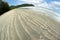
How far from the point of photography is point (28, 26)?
2.04 m

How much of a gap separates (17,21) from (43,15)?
280 millimetres

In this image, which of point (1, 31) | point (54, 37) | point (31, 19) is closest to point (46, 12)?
point (31, 19)

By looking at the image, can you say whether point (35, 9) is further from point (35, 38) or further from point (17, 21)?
point (35, 38)

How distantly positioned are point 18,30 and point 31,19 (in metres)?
0.18

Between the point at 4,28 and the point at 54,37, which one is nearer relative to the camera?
the point at 54,37

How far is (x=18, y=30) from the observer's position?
2049 mm

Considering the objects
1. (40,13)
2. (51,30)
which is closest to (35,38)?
(51,30)

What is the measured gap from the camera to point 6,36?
210cm

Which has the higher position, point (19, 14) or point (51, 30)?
point (19, 14)

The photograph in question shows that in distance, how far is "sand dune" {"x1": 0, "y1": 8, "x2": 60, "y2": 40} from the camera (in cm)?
196

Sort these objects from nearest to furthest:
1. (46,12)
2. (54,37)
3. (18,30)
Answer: (54,37) < (18,30) < (46,12)

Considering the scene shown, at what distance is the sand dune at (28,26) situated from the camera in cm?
196

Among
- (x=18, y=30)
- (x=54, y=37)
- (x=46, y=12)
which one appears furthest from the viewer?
(x=46, y=12)

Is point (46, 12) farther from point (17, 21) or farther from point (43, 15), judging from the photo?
point (17, 21)
